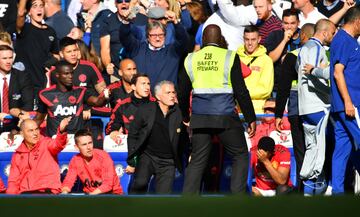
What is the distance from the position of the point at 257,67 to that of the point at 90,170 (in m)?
2.41

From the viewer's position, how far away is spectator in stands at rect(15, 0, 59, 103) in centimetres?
1462

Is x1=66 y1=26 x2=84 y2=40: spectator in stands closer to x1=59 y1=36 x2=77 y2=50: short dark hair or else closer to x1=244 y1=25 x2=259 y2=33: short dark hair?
x1=59 y1=36 x2=77 y2=50: short dark hair

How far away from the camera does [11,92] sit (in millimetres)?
13602

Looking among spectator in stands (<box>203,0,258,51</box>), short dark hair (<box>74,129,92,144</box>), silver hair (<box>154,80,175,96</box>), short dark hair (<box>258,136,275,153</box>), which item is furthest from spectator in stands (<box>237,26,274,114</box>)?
short dark hair (<box>74,129,92,144</box>)

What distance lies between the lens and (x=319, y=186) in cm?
1183

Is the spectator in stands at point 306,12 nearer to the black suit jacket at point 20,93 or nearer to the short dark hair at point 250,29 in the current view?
the short dark hair at point 250,29

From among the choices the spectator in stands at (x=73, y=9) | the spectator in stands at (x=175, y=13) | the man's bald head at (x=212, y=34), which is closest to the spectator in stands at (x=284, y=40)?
the spectator in stands at (x=175, y=13)

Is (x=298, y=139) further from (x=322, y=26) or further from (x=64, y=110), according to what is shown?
(x=64, y=110)

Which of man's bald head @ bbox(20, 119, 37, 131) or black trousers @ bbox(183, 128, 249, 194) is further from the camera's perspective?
man's bald head @ bbox(20, 119, 37, 131)

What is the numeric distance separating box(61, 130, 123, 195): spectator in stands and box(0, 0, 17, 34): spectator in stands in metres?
3.33

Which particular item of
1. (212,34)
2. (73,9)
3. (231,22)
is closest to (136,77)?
(212,34)

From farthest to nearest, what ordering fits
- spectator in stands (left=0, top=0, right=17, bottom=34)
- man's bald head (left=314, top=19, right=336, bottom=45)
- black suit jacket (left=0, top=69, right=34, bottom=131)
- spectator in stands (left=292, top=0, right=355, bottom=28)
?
spectator in stands (left=0, top=0, right=17, bottom=34) < spectator in stands (left=292, top=0, right=355, bottom=28) < black suit jacket (left=0, top=69, right=34, bottom=131) < man's bald head (left=314, top=19, right=336, bottom=45)

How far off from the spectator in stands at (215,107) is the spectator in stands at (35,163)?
157cm

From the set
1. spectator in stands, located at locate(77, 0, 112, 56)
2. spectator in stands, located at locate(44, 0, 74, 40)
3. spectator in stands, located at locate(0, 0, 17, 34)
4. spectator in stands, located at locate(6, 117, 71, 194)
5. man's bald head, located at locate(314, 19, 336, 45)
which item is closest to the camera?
man's bald head, located at locate(314, 19, 336, 45)
